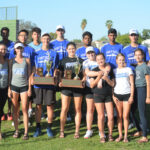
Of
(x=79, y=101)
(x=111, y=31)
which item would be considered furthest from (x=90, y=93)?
(x=111, y=31)

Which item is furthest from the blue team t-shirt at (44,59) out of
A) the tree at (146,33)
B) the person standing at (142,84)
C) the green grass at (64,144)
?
the tree at (146,33)

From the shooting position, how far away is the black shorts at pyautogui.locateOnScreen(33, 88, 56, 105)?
17.8ft

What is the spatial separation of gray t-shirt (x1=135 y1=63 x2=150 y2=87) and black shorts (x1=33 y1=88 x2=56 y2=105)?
1.93 metres

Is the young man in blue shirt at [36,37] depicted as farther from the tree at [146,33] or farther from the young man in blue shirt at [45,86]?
the tree at [146,33]

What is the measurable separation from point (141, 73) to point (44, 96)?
7.36 feet

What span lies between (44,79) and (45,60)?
50 cm

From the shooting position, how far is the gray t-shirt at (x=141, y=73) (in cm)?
491

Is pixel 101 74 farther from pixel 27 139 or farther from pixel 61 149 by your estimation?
pixel 27 139

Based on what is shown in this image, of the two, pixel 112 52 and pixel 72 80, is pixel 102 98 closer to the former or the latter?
pixel 72 80

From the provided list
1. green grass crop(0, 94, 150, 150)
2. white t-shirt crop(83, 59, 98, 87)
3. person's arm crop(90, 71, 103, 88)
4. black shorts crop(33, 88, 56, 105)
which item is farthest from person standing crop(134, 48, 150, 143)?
black shorts crop(33, 88, 56, 105)

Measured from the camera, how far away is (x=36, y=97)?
547cm

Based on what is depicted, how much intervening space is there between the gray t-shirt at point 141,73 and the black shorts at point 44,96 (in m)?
1.93

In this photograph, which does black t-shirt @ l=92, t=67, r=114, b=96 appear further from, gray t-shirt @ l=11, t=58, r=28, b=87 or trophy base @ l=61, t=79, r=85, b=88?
gray t-shirt @ l=11, t=58, r=28, b=87

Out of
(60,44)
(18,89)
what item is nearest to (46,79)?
(18,89)
